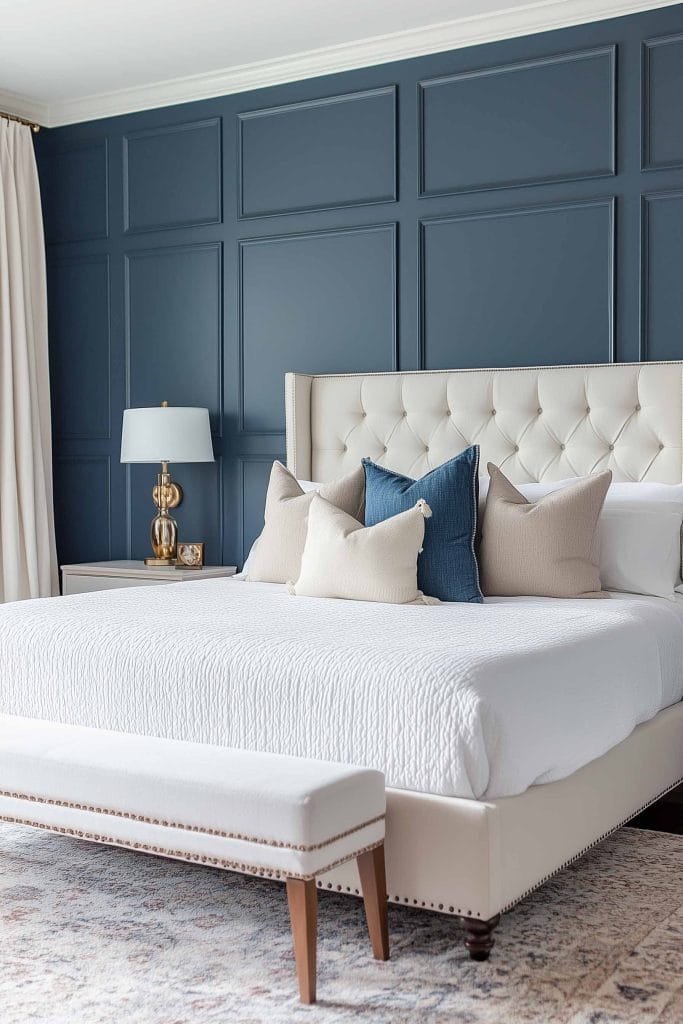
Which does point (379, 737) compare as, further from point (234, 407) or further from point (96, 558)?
point (96, 558)

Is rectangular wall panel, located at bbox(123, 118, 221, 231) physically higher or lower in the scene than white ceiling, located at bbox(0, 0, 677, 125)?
lower

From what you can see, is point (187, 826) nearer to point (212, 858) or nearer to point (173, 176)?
point (212, 858)

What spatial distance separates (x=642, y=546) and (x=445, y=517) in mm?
651

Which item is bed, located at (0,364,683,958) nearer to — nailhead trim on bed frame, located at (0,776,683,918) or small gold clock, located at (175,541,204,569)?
nailhead trim on bed frame, located at (0,776,683,918)

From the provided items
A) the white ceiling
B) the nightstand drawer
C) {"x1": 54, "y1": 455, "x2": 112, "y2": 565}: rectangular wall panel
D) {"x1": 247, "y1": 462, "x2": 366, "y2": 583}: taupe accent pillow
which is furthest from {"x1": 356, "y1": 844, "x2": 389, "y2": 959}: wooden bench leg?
{"x1": 54, "y1": 455, "x2": 112, "y2": 565}: rectangular wall panel

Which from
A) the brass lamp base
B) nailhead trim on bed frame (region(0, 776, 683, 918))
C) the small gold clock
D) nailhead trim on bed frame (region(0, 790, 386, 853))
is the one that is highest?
the brass lamp base

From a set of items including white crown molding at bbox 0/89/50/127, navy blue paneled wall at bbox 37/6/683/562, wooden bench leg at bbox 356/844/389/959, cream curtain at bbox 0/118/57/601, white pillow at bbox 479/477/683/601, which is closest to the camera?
wooden bench leg at bbox 356/844/389/959

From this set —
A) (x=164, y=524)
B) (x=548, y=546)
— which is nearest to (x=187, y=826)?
(x=548, y=546)

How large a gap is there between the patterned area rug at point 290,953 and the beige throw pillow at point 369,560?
34.7 inches

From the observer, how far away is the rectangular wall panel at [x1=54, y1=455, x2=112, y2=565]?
18.1 feet

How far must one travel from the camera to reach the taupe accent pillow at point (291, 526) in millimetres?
3766

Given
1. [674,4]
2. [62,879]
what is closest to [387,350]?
[674,4]

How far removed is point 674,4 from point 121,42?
85.1 inches

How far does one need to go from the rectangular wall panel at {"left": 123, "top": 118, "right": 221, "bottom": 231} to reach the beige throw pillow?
227 cm
